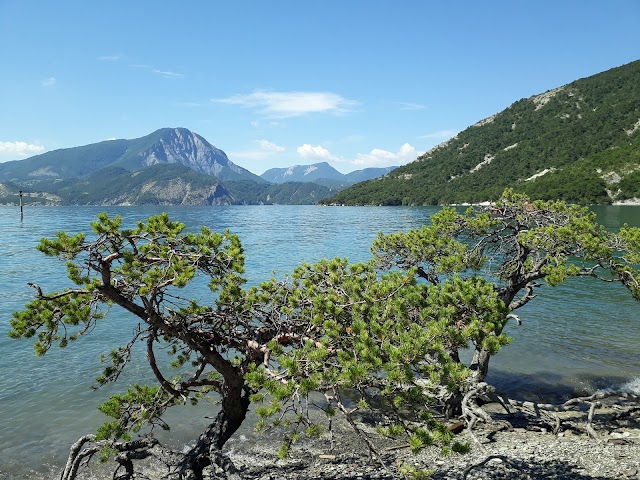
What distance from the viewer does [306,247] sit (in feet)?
210

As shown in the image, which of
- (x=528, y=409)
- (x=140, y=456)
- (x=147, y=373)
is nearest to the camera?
(x=140, y=456)

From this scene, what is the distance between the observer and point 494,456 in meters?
11.0

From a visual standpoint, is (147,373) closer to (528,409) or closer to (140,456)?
(140,456)

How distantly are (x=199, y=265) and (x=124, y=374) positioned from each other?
556 inches

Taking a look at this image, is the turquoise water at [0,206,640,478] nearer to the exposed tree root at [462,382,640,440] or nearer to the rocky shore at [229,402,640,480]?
the exposed tree root at [462,382,640,440]

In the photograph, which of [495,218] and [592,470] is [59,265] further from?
[592,470]

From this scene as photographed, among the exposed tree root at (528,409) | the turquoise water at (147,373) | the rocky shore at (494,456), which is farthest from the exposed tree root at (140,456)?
the exposed tree root at (528,409)

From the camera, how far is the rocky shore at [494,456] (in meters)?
10.9

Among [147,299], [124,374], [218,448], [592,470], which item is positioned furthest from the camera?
[124,374]

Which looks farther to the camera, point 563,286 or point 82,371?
point 563,286

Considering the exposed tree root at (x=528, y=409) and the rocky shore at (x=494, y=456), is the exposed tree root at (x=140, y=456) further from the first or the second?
the exposed tree root at (x=528, y=409)

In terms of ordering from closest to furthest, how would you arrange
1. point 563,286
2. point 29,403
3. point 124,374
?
1. point 29,403
2. point 124,374
3. point 563,286

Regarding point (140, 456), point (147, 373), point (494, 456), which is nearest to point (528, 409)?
point (494, 456)

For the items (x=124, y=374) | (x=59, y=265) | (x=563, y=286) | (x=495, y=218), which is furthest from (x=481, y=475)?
(x=59, y=265)
